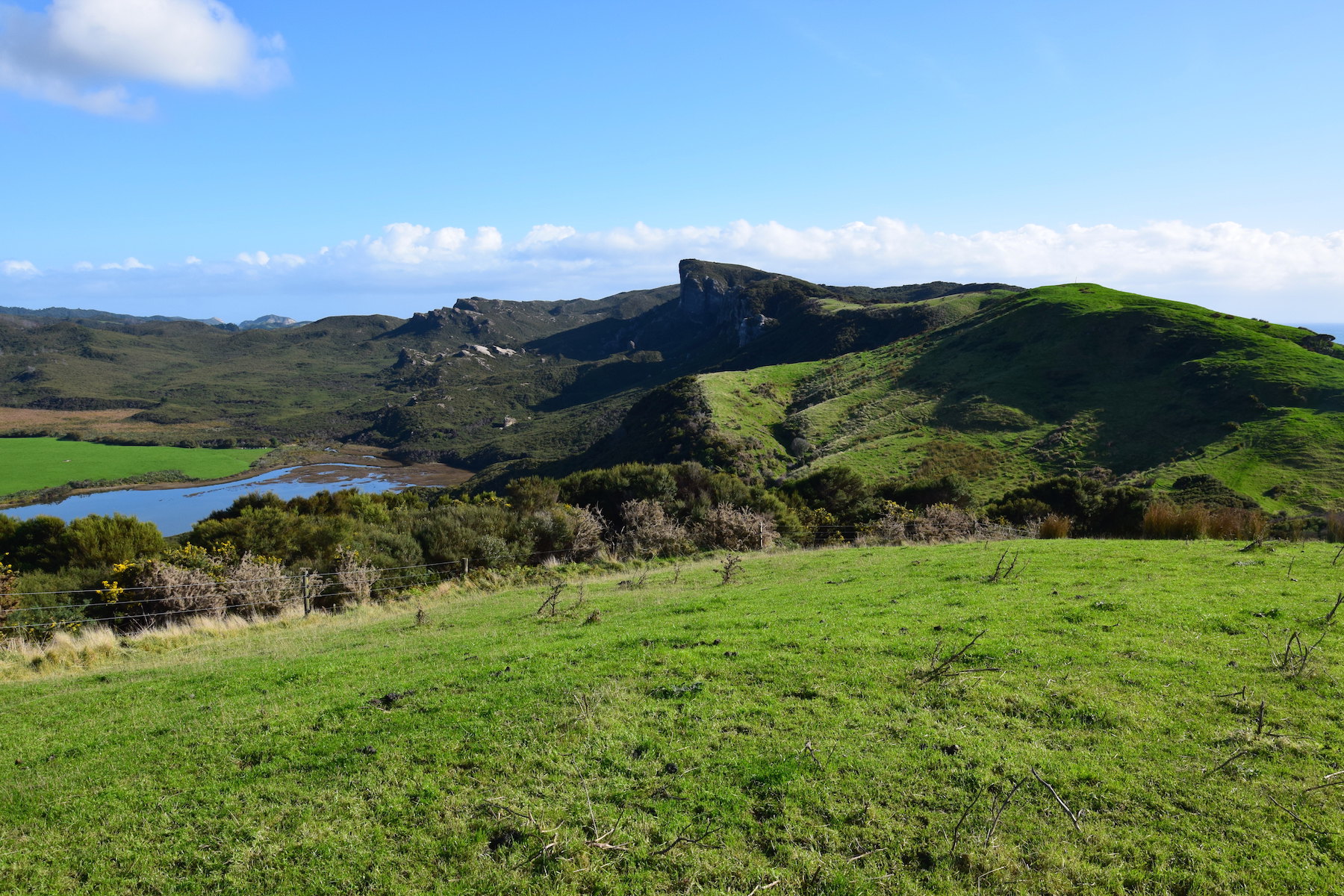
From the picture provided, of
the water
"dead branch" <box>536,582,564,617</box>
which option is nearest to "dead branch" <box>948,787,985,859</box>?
"dead branch" <box>536,582,564,617</box>

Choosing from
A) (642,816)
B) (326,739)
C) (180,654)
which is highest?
(642,816)

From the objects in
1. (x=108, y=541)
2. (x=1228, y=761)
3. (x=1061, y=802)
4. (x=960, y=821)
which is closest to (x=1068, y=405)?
(x=1228, y=761)

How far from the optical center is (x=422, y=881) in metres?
5.12

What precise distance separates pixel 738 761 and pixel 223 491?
145 meters

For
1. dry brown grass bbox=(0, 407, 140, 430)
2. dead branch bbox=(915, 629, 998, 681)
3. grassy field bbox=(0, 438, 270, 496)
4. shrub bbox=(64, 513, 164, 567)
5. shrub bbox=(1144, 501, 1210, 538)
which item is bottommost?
grassy field bbox=(0, 438, 270, 496)

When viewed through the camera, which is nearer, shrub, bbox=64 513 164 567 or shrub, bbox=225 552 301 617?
shrub, bbox=225 552 301 617

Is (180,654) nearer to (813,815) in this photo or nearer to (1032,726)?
(813,815)

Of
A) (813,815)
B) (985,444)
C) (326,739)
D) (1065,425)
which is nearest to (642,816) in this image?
(813,815)

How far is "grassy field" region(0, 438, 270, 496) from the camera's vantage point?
119m

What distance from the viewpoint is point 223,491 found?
12150 cm

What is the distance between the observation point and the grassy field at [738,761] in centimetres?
513

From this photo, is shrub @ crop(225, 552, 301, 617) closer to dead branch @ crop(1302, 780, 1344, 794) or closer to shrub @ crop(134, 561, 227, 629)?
shrub @ crop(134, 561, 227, 629)

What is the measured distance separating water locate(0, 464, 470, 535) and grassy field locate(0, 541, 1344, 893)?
6965 centimetres

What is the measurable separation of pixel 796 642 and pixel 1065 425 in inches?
2649
